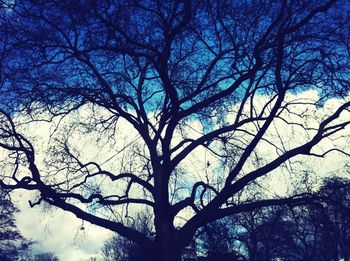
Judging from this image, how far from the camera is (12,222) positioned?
4169 cm

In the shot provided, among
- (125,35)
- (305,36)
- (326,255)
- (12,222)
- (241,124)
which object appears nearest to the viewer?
(125,35)

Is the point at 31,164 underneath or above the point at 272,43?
underneath

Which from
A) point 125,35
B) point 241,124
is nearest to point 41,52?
point 125,35

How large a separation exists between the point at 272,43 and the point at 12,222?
41516mm

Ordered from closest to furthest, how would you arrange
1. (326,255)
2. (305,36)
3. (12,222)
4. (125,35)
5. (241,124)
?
(125,35) < (305,36) < (241,124) < (12,222) < (326,255)

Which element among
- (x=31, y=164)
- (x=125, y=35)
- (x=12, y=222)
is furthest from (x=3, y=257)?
(x=125, y=35)

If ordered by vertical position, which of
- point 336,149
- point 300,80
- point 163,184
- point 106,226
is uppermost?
point 300,80

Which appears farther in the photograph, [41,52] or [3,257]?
[3,257]

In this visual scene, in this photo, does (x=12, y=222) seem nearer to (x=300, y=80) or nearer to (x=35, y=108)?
(x=35, y=108)

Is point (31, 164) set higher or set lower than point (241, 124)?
lower

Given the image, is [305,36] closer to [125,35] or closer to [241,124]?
[241,124]

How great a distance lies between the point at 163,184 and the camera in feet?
30.1

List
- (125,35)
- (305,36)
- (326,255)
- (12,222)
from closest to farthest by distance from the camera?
(125,35) → (305,36) → (12,222) → (326,255)

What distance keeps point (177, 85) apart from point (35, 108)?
4334mm
